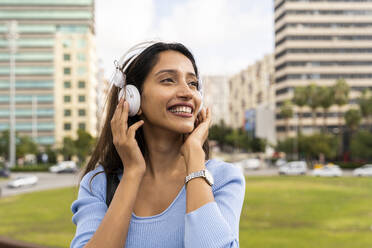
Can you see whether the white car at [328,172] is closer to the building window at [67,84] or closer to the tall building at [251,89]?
the tall building at [251,89]

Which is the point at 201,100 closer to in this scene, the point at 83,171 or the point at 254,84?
the point at 83,171

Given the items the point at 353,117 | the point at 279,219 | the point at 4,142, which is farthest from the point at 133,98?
the point at 4,142

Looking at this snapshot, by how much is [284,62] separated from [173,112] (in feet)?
310

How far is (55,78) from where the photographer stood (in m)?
87.0

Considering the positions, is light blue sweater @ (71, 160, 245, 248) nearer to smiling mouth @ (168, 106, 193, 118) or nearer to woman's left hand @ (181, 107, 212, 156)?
woman's left hand @ (181, 107, 212, 156)

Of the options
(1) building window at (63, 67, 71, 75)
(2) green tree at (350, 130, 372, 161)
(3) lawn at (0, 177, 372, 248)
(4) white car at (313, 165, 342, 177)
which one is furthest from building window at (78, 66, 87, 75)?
(3) lawn at (0, 177, 372, 248)

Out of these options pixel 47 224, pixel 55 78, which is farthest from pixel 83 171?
pixel 55 78

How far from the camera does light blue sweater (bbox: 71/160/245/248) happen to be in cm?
169

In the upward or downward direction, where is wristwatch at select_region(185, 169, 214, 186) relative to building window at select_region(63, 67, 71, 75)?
downward

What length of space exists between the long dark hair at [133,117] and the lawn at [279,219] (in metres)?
9.75

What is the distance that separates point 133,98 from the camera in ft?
6.79

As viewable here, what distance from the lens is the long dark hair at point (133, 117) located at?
6.95 ft

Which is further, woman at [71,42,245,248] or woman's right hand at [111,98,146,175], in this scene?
woman's right hand at [111,98,146,175]

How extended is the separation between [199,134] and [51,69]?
90.0m
